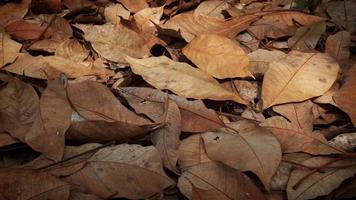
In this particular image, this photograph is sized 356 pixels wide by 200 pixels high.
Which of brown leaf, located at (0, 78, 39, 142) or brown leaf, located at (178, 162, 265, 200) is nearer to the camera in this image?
brown leaf, located at (178, 162, 265, 200)

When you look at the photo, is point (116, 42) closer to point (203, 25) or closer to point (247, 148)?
point (203, 25)

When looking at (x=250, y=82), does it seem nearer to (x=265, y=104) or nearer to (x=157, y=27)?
(x=265, y=104)

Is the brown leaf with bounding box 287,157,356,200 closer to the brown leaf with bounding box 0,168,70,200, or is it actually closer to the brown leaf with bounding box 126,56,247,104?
the brown leaf with bounding box 126,56,247,104

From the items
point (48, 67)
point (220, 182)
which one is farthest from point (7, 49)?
point (220, 182)

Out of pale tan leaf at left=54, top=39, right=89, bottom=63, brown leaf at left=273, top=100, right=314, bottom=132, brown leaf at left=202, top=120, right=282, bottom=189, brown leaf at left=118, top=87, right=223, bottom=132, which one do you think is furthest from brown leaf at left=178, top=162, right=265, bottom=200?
pale tan leaf at left=54, top=39, right=89, bottom=63

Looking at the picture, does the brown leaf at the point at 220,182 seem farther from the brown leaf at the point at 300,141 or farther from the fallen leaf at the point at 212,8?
the fallen leaf at the point at 212,8

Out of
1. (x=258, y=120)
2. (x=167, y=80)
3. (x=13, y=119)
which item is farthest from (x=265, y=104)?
(x=13, y=119)
